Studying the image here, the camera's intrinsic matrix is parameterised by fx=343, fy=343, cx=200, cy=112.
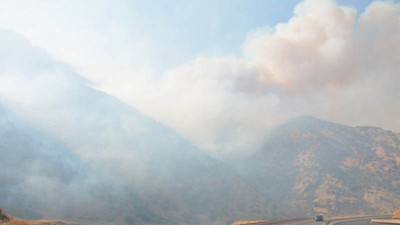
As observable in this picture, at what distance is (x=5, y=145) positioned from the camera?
108 meters

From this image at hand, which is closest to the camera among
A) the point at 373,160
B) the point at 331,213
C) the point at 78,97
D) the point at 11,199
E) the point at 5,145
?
the point at 11,199

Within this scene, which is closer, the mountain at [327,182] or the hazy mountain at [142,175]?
the hazy mountain at [142,175]

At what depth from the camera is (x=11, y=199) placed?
93125 mm

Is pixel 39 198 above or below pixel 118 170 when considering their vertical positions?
below

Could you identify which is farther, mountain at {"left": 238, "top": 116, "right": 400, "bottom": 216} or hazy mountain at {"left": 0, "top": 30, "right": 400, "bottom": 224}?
mountain at {"left": 238, "top": 116, "right": 400, "bottom": 216}

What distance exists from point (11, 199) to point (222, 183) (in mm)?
89085

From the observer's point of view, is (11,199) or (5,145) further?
(5,145)

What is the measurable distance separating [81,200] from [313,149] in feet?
447

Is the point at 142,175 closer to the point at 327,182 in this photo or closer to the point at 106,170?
the point at 106,170

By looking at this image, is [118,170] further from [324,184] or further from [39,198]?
[324,184]

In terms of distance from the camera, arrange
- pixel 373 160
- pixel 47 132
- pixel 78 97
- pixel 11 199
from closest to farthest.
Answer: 1. pixel 11 199
2. pixel 47 132
3. pixel 78 97
4. pixel 373 160

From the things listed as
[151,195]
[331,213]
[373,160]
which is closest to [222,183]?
[151,195]

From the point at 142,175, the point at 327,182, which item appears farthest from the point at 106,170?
the point at 327,182

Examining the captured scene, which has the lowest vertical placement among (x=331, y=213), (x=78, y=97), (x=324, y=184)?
(x=331, y=213)
